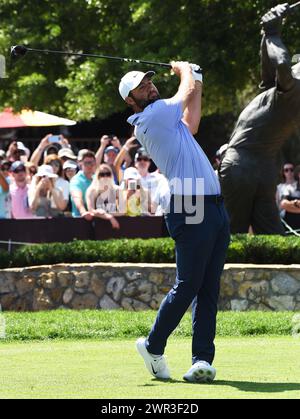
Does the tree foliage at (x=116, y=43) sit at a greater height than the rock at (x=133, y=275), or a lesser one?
greater

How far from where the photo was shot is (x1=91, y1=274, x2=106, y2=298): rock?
1480 centimetres

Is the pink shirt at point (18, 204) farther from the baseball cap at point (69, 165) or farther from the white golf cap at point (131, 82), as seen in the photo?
the white golf cap at point (131, 82)

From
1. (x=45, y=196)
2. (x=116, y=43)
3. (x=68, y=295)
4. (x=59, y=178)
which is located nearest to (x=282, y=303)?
(x=68, y=295)

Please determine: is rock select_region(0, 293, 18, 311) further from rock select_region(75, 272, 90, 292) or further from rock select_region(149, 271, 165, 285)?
rock select_region(149, 271, 165, 285)

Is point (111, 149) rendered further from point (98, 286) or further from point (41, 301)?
point (98, 286)

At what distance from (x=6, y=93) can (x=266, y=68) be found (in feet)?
34.1

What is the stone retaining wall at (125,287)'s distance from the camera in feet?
46.4

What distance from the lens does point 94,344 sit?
408 inches

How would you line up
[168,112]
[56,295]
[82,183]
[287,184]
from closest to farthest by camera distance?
[168,112]
[56,295]
[82,183]
[287,184]

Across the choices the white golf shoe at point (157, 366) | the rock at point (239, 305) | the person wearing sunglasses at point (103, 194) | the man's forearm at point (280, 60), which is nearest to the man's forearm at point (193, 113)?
the white golf shoe at point (157, 366)

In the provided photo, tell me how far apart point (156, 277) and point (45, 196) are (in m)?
3.53

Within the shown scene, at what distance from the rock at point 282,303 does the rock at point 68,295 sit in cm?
249

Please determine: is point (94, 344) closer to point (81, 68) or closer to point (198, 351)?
point (198, 351)

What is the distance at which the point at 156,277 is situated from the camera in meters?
14.6
